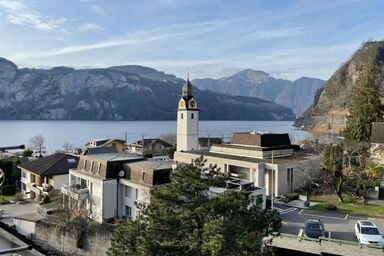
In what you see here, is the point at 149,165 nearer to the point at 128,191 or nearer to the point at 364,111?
the point at 128,191

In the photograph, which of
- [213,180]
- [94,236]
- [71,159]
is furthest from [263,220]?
[71,159]

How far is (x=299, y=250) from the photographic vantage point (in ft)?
68.6

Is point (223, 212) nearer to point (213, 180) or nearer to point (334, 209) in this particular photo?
point (213, 180)

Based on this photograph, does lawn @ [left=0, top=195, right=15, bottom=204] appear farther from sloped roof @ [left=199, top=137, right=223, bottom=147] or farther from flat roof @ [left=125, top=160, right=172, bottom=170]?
sloped roof @ [left=199, top=137, right=223, bottom=147]

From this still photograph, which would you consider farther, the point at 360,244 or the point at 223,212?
the point at 360,244

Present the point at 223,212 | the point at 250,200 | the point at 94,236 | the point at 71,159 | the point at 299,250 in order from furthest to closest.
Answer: the point at 71,159 < the point at 94,236 < the point at 299,250 < the point at 250,200 < the point at 223,212

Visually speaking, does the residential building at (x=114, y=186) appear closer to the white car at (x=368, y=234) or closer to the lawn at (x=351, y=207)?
the lawn at (x=351, y=207)

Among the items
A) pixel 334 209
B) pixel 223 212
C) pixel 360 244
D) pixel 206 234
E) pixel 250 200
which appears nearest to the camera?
pixel 206 234

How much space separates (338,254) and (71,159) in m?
32.8

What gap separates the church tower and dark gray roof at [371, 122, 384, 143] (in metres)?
22.3

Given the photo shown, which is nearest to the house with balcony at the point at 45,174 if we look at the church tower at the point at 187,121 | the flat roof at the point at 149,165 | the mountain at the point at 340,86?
the flat roof at the point at 149,165

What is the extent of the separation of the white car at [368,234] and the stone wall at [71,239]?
15.7 m

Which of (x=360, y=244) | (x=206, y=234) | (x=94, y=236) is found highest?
(x=206, y=234)

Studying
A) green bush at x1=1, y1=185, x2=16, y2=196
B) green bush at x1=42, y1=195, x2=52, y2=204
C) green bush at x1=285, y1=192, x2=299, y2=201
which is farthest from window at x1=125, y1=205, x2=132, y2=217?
Answer: green bush at x1=1, y1=185, x2=16, y2=196
